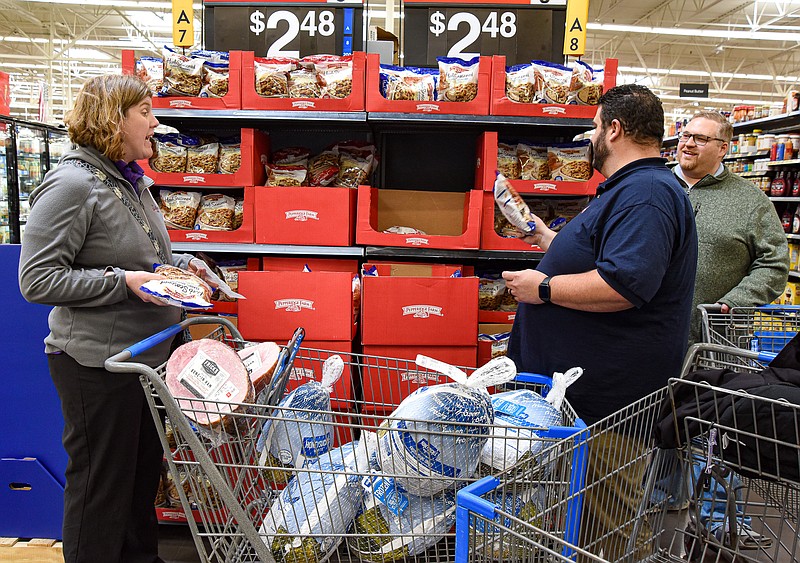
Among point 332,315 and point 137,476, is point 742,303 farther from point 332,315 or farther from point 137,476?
point 137,476

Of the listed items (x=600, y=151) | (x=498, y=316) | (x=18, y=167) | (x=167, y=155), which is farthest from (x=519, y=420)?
(x=18, y=167)

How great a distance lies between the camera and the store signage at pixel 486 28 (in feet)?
11.0

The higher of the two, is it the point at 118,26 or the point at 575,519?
the point at 118,26

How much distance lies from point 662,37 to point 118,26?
14.4 m

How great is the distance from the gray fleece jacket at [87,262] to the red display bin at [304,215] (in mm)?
783

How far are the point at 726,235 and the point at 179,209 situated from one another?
2.65 metres

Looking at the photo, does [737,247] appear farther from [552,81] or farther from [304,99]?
[304,99]

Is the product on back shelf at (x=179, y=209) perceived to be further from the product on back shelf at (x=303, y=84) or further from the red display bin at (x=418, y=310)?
the red display bin at (x=418, y=310)

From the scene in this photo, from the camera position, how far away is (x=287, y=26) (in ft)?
11.1

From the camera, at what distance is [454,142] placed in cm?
354

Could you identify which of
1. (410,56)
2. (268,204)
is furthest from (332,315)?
(410,56)

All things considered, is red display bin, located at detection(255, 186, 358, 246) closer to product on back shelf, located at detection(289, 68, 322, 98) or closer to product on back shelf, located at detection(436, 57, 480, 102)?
product on back shelf, located at detection(289, 68, 322, 98)

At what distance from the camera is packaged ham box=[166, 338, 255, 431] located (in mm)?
1432

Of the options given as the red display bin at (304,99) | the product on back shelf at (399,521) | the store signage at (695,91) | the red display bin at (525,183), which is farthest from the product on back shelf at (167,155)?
the store signage at (695,91)
